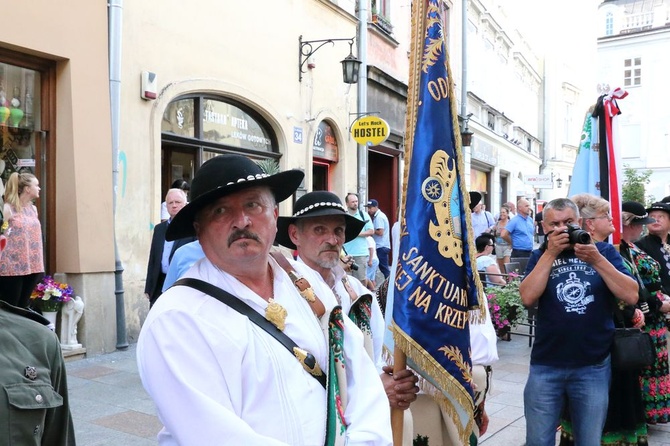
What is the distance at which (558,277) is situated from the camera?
3.83 metres

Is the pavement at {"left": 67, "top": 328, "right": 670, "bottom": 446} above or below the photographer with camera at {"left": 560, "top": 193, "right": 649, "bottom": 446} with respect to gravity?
below

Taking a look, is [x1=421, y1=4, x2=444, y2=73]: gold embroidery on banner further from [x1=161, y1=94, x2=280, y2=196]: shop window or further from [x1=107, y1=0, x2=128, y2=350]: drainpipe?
[x1=161, y1=94, x2=280, y2=196]: shop window

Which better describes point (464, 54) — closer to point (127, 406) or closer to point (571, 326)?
point (127, 406)

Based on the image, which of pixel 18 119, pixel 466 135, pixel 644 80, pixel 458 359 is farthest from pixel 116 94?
pixel 644 80

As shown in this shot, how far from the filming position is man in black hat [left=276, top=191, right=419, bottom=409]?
341 centimetres

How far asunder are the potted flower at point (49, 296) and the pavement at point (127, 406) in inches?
27.1

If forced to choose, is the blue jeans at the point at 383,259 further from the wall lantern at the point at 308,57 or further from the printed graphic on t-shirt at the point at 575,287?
the printed graphic on t-shirt at the point at 575,287

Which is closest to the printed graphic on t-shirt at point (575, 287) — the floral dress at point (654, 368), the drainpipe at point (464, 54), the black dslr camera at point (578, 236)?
the black dslr camera at point (578, 236)

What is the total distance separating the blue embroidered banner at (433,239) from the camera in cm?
293

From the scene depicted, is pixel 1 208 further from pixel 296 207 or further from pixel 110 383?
pixel 110 383

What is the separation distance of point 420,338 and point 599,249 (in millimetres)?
1759

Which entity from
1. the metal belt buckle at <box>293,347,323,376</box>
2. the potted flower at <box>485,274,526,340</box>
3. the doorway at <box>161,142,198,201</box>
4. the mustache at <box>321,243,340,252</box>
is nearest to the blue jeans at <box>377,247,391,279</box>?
the doorway at <box>161,142,198,201</box>

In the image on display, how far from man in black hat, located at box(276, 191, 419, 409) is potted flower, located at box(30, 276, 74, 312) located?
4.11 meters

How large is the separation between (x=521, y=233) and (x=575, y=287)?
921cm
